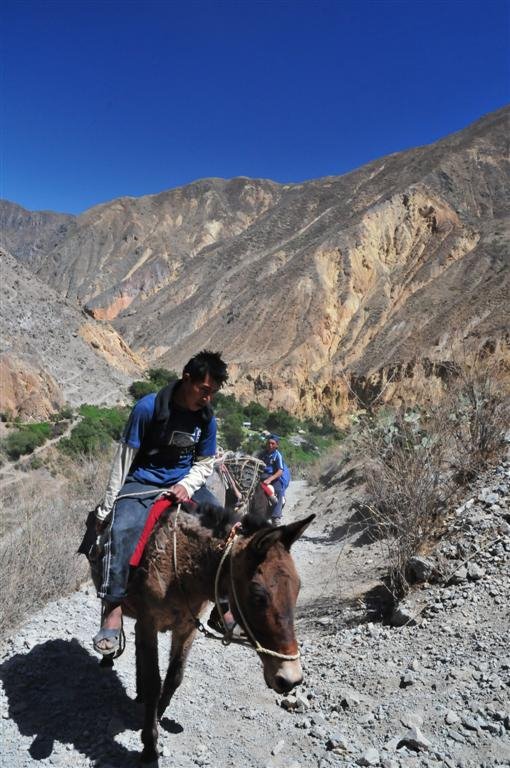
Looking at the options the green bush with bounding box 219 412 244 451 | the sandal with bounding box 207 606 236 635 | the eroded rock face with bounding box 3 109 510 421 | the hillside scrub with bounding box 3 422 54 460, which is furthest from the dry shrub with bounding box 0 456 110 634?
the eroded rock face with bounding box 3 109 510 421

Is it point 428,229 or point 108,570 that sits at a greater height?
point 428,229

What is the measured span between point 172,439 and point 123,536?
0.65 metres

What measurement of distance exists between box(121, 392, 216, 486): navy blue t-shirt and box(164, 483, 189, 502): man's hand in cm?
19

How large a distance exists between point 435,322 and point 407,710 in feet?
89.2

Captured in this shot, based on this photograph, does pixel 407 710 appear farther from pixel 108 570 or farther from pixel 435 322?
pixel 435 322

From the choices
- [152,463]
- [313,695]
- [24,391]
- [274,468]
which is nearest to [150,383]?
[24,391]

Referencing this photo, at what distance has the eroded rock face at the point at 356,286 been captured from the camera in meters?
28.8

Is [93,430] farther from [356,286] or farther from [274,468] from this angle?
[356,286]

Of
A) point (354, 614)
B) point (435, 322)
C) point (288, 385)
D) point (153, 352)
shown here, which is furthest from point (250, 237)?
point (354, 614)

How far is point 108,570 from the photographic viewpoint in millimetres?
3008

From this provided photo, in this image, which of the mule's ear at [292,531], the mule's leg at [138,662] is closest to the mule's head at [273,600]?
the mule's ear at [292,531]

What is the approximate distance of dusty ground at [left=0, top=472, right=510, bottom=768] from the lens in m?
3.20

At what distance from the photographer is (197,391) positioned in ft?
10.7

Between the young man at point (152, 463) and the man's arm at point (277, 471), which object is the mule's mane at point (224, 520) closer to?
the young man at point (152, 463)
